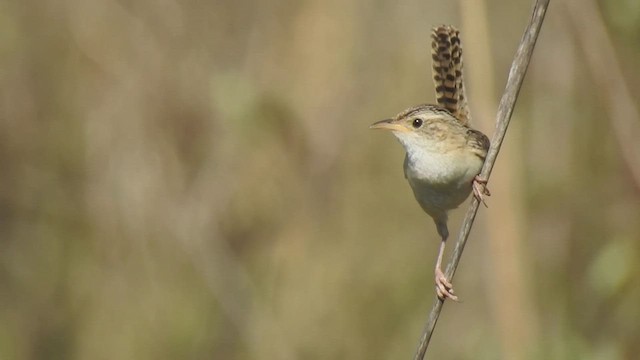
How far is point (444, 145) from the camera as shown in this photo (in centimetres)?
369

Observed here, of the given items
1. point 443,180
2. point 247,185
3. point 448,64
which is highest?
point 448,64

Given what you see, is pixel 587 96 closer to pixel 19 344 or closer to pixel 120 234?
pixel 120 234

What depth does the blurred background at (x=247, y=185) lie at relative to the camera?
5.23 meters

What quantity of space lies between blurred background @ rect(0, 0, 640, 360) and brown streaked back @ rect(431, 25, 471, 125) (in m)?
1.33

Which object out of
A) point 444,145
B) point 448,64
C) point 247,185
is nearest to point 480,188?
point 444,145

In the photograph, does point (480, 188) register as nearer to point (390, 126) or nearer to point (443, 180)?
point (443, 180)

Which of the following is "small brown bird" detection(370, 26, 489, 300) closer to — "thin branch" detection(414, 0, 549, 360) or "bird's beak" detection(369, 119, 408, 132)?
"bird's beak" detection(369, 119, 408, 132)

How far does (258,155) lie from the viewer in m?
5.68

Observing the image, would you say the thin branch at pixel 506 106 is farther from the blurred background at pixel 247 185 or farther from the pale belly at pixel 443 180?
the blurred background at pixel 247 185

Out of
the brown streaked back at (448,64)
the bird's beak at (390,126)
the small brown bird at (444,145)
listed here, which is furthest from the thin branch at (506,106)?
the bird's beak at (390,126)

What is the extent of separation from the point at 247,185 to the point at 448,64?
2.28m

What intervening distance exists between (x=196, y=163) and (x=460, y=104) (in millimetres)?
2338

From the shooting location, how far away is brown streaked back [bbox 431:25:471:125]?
3.64m

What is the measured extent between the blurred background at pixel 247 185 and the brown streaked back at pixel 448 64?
133 cm
